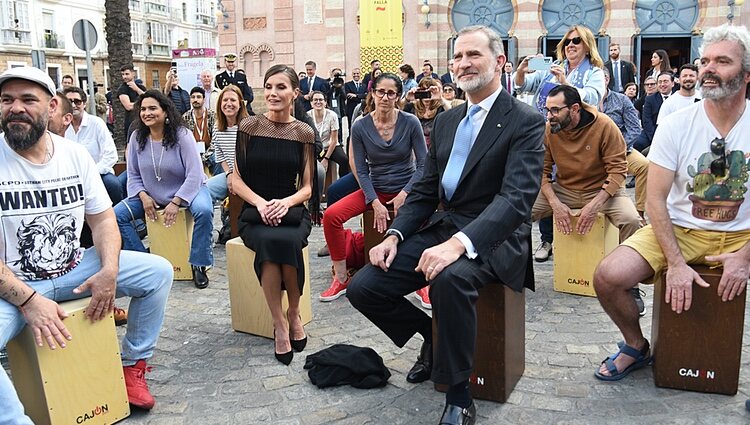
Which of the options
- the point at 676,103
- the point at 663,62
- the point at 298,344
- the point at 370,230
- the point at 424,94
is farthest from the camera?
the point at 663,62

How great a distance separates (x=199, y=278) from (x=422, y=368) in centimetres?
270

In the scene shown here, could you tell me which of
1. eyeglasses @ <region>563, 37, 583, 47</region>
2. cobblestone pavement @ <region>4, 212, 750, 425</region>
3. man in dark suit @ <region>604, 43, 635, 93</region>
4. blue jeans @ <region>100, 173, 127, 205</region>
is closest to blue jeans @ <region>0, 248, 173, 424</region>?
cobblestone pavement @ <region>4, 212, 750, 425</region>

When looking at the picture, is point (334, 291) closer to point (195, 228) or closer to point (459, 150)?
point (195, 228)

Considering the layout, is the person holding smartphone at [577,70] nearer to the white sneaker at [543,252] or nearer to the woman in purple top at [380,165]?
the white sneaker at [543,252]

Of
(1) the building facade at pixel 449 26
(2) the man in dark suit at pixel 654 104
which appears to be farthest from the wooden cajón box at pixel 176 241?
(1) the building facade at pixel 449 26

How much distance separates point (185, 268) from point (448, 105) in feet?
10.6

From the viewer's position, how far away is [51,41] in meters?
42.1

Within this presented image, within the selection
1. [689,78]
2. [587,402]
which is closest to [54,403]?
[587,402]

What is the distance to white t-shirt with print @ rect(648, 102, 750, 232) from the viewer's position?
11.6 ft

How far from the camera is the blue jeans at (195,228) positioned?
227 inches

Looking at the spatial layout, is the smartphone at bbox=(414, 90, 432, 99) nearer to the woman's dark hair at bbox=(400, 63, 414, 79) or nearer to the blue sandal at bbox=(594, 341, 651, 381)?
the blue sandal at bbox=(594, 341, 651, 381)

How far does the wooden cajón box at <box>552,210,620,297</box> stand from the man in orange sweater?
0.07 metres

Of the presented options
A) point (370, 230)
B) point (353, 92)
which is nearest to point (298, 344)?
point (370, 230)

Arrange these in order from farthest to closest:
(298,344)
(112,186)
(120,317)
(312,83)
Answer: (312,83) < (112,186) < (120,317) < (298,344)
